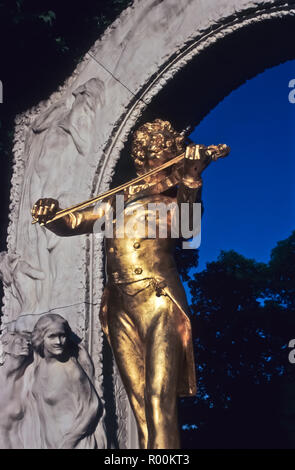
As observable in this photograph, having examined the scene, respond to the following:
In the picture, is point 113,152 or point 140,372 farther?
point 113,152

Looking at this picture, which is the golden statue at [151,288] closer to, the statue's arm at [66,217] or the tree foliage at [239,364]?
the statue's arm at [66,217]

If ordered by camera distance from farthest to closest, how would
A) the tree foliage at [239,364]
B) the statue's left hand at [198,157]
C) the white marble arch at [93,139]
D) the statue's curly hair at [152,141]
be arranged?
the tree foliage at [239,364] → the white marble arch at [93,139] → the statue's curly hair at [152,141] → the statue's left hand at [198,157]

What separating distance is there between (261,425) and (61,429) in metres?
4.41

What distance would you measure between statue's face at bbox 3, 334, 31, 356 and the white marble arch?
13.4 inches

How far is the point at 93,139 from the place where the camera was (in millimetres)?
6273

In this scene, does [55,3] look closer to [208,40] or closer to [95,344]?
[208,40]

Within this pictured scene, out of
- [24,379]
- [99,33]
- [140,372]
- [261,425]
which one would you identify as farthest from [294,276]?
[140,372]

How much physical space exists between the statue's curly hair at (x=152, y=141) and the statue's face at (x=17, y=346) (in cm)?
175

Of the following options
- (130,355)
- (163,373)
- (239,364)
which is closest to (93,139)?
(130,355)

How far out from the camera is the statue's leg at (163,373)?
12.6ft

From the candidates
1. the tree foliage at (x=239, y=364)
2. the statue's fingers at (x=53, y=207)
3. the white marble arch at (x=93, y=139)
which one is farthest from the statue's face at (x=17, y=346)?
the tree foliage at (x=239, y=364)

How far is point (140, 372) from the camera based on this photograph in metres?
4.21

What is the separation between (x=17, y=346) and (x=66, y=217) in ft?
4.61

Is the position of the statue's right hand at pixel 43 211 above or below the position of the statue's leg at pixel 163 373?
above
